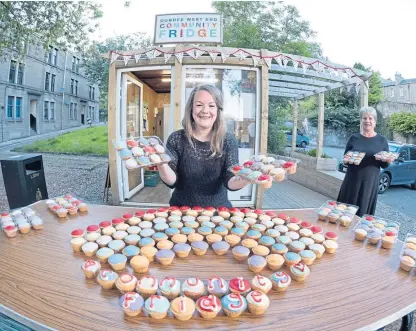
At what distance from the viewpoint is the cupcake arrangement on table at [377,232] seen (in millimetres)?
1468

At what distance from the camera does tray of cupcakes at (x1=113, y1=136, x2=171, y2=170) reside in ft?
4.99

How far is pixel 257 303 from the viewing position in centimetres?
92

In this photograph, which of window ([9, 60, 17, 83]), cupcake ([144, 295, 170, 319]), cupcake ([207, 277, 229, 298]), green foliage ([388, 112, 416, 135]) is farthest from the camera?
window ([9, 60, 17, 83])

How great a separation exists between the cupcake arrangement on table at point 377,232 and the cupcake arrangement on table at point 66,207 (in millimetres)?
1699

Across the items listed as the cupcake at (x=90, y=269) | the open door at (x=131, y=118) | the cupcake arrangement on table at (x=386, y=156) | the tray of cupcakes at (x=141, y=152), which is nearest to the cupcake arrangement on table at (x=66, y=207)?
the tray of cupcakes at (x=141, y=152)

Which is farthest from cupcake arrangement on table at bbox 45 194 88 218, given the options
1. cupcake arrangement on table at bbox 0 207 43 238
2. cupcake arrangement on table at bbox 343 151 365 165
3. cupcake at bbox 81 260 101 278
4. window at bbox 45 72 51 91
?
window at bbox 45 72 51 91

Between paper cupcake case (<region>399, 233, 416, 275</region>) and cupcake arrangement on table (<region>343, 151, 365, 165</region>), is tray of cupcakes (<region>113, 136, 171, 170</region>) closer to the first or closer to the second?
paper cupcake case (<region>399, 233, 416, 275</region>)

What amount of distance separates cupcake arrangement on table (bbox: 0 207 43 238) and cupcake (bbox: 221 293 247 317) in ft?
3.87

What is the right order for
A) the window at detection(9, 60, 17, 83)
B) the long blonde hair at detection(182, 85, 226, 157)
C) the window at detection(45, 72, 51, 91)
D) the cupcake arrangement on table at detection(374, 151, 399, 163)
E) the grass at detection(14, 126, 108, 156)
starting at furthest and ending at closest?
the window at detection(45, 72, 51, 91)
the window at detection(9, 60, 17, 83)
the grass at detection(14, 126, 108, 156)
the cupcake arrangement on table at detection(374, 151, 399, 163)
the long blonde hair at detection(182, 85, 226, 157)

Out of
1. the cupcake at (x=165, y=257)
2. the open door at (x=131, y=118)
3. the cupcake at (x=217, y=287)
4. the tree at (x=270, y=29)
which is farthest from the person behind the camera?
the tree at (x=270, y=29)

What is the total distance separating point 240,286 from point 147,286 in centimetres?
33

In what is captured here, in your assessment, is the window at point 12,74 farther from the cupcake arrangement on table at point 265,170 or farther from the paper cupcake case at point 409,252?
the paper cupcake case at point 409,252

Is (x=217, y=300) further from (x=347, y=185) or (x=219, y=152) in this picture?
(x=347, y=185)

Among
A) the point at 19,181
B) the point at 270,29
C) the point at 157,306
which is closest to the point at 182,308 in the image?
the point at 157,306
